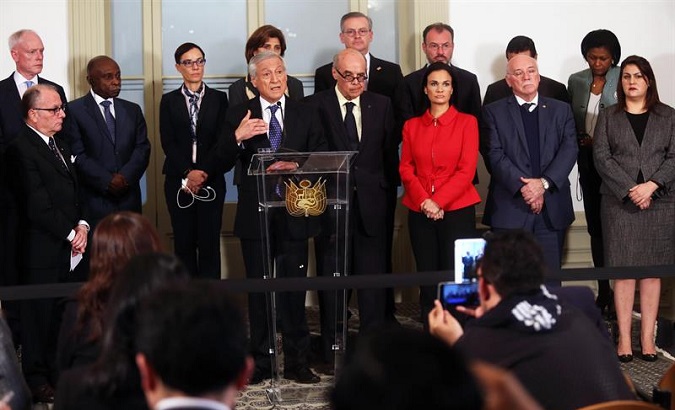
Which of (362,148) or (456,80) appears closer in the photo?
(362,148)

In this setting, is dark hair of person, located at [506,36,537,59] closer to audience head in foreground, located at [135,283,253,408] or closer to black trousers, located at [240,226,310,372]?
black trousers, located at [240,226,310,372]

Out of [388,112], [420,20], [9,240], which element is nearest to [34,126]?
[9,240]

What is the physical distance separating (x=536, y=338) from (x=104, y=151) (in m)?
3.85

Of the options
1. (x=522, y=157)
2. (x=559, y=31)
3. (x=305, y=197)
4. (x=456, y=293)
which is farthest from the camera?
(x=559, y=31)

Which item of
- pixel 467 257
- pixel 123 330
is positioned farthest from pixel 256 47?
pixel 123 330

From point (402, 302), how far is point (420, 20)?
6.06ft

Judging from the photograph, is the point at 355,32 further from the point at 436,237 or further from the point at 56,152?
the point at 56,152

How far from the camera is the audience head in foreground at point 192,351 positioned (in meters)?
1.88

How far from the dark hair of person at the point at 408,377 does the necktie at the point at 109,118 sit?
4900mm

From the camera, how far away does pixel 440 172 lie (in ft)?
20.1

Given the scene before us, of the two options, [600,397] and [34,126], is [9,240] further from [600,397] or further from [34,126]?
[600,397]

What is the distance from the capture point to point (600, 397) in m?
2.99

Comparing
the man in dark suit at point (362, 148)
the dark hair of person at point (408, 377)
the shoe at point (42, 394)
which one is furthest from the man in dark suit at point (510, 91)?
the dark hair of person at point (408, 377)

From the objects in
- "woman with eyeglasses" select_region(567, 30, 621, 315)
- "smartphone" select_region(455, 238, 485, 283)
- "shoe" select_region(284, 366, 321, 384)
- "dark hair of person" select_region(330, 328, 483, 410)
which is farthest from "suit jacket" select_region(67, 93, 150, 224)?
"dark hair of person" select_region(330, 328, 483, 410)
